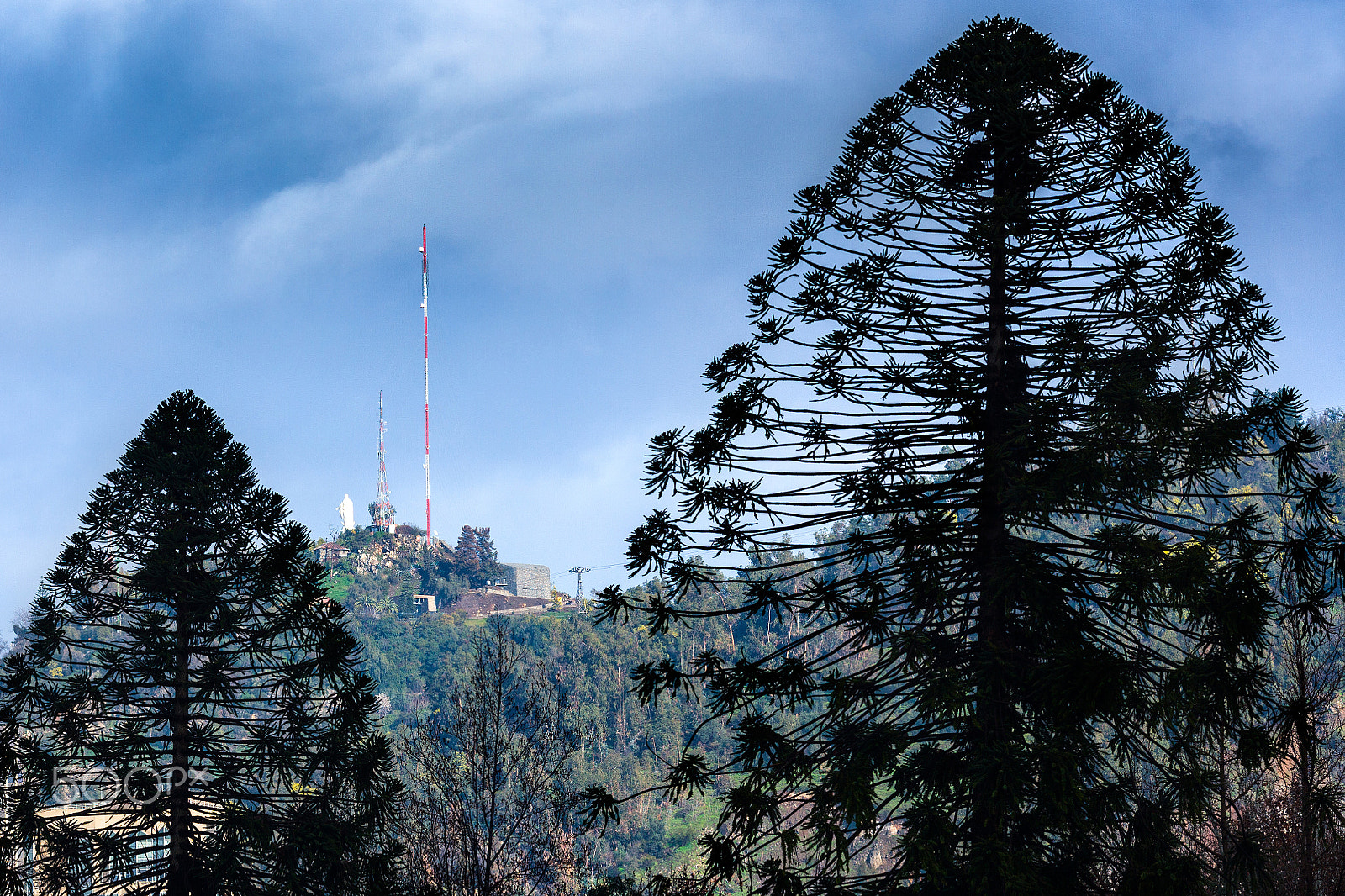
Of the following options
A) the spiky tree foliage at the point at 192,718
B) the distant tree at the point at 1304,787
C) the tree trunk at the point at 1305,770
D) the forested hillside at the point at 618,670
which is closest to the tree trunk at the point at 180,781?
the spiky tree foliage at the point at 192,718

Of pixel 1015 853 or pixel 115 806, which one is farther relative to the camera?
pixel 115 806

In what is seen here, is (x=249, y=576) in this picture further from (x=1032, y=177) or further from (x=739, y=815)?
(x=1032, y=177)

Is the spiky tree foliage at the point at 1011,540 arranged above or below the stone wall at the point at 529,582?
below

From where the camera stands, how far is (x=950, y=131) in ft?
25.2

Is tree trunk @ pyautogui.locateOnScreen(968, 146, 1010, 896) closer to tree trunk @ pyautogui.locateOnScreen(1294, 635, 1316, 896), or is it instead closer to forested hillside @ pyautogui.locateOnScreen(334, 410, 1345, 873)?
tree trunk @ pyautogui.locateOnScreen(1294, 635, 1316, 896)

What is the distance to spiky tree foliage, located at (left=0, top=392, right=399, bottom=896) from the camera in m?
11.4

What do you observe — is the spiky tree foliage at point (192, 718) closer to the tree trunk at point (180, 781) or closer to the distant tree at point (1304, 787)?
the tree trunk at point (180, 781)

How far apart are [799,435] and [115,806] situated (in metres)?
10.3

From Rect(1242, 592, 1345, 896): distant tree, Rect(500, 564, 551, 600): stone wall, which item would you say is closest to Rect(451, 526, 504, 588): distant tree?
Rect(500, 564, 551, 600): stone wall

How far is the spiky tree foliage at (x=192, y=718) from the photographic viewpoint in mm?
11391

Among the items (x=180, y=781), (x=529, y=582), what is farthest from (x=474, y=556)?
(x=180, y=781)

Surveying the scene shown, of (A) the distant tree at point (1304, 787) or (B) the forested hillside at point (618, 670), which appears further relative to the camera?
(B) the forested hillside at point (618, 670)

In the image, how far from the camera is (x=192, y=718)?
11.4m

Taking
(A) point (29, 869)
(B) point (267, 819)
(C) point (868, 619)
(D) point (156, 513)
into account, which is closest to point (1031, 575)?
(C) point (868, 619)
